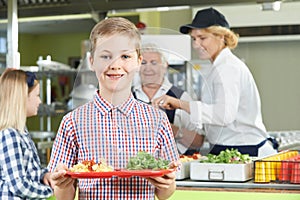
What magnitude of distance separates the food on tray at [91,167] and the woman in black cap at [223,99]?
4.15 feet

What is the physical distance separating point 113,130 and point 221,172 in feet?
3.68

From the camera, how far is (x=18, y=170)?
271 cm

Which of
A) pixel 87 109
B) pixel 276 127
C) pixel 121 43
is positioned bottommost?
pixel 276 127

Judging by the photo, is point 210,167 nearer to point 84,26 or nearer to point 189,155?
point 189,155

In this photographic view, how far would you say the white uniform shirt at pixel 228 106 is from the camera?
331 cm

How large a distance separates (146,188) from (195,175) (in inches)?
43.9

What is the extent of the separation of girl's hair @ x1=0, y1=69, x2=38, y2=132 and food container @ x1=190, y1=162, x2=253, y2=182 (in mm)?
734

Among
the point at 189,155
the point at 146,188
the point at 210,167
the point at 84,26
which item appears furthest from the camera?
the point at 84,26

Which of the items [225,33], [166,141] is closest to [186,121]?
[225,33]

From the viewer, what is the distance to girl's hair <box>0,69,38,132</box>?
2809 mm

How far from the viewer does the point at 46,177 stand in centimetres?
280

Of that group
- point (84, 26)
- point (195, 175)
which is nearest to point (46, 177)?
point (195, 175)

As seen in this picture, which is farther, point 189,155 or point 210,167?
point 189,155

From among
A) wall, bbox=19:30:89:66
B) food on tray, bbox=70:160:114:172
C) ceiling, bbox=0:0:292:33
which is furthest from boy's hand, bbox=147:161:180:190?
wall, bbox=19:30:89:66
